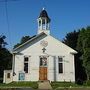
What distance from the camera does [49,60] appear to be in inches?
1594

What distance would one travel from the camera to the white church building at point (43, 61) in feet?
132

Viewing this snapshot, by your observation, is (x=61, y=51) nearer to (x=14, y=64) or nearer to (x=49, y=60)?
(x=49, y=60)

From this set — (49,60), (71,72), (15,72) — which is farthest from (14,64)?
(71,72)

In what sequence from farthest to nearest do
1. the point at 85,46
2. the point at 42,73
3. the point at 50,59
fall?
the point at 85,46 < the point at 50,59 < the point at 42,73

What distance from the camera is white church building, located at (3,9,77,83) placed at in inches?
1582

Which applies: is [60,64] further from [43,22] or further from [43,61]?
[43,22]

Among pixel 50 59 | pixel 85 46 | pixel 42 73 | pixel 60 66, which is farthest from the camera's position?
pixel 85 46

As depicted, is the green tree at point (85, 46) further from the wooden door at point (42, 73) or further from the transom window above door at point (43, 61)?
the wooden door at point (42, 73)

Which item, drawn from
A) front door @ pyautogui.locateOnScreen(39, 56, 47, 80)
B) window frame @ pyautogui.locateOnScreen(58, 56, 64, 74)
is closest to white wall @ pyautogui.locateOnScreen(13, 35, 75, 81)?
window frame @ pyautogui.locateOnScreen(58, 56, 64, 74)

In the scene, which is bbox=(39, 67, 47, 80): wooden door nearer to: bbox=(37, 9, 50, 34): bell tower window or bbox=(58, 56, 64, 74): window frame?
bbox=(58, 56, 64, 74): window frame

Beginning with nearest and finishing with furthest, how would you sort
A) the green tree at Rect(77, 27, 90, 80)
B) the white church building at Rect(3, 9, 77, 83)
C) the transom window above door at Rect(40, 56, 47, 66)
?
the white church building at Rect(3, 9, 77, 83)
the transom window above door at Rect(40, 56, 47, 66)
the green tree at Rect(77, 27, 90, 80)

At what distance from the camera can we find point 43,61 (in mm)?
40562

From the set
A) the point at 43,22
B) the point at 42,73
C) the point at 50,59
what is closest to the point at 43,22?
the point at 43,22

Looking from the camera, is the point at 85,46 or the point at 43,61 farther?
the point at 85,46
